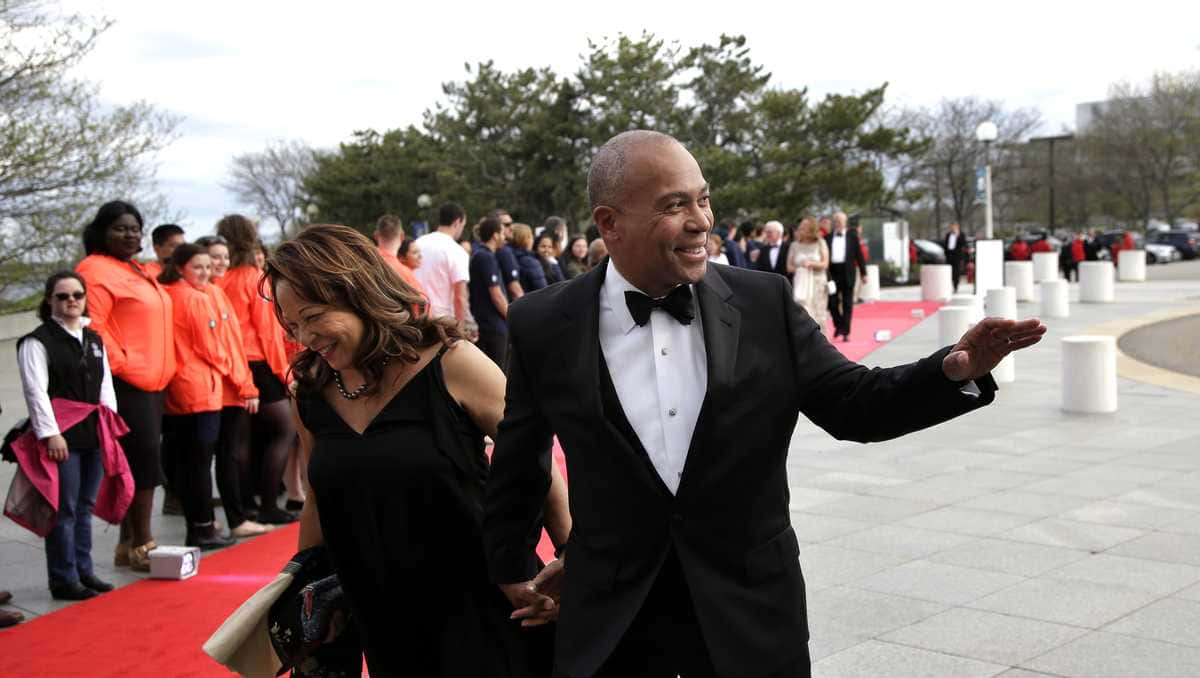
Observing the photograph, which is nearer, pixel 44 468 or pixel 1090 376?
pixel 44 468

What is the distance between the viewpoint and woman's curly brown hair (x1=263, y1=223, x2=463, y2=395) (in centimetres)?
294

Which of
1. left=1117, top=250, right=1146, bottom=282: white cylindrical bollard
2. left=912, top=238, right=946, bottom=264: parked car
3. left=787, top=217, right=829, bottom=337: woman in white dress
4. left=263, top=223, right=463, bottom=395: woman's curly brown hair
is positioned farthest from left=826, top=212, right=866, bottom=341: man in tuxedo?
left=912, top=238, right=946, bottom=264: parked car

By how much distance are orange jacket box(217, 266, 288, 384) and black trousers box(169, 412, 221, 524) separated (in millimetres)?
735

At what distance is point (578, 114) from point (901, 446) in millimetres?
37281

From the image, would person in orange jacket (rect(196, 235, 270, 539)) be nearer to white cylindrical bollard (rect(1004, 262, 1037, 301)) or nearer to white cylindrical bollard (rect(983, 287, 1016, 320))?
white cylindrical bollard (rect(983, 287, 1016, 320))

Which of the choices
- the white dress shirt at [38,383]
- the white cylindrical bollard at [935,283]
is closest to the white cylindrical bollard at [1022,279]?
the white cylindrical bollard at [935,283]

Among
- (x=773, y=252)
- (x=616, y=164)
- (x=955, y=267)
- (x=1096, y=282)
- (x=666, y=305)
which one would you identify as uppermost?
(x=616, y=164)

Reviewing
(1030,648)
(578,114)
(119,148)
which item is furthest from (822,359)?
(578,114)

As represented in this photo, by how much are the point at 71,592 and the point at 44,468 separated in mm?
692

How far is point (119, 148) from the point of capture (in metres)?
16.4

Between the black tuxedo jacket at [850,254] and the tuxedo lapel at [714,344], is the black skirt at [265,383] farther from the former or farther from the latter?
the black tuxedo jacket at [850,254]

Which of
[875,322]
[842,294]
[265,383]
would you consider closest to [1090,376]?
[842,294]

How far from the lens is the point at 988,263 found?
902 inches

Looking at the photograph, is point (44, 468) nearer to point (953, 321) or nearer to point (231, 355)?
point (231, 355)
